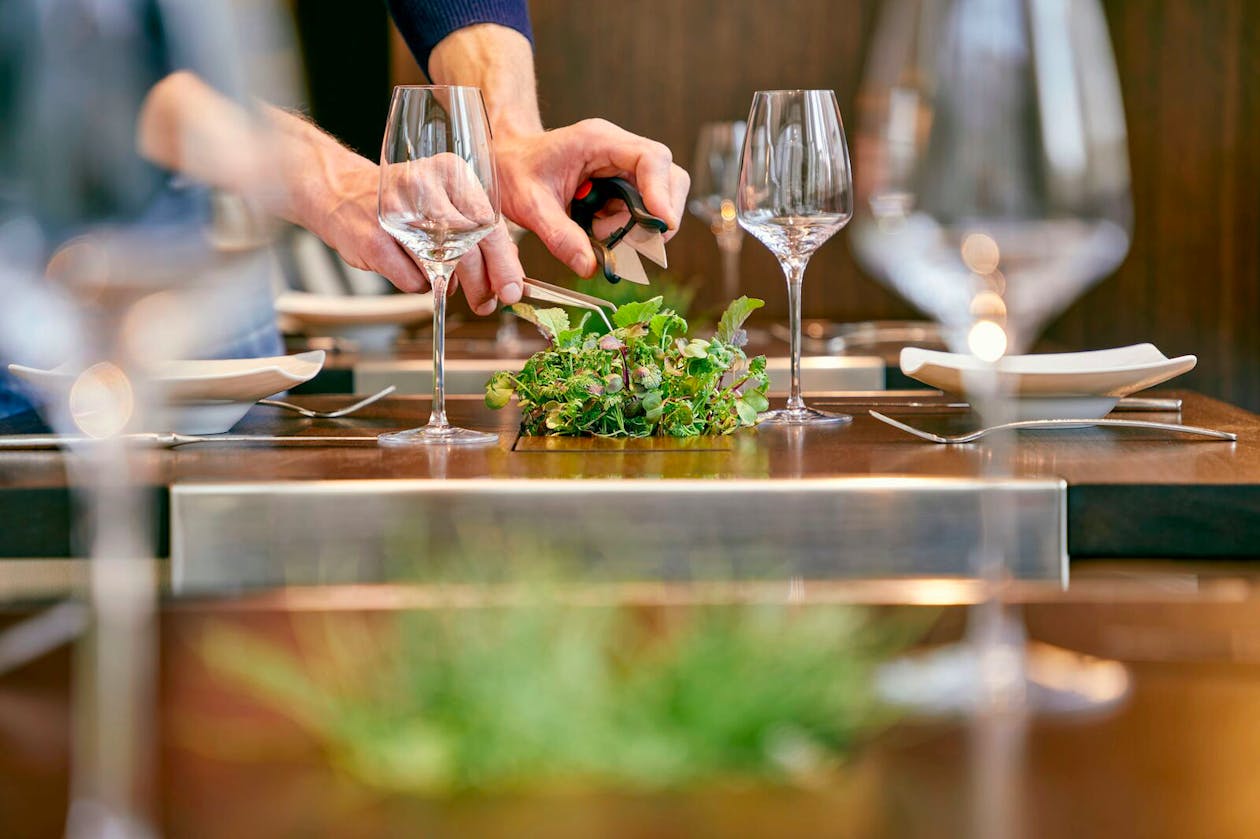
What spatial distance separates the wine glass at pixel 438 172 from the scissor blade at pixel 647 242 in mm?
259

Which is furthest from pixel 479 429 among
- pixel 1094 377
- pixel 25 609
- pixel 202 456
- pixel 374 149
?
pixel 374 149

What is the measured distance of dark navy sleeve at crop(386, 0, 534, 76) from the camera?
1756 millimetres

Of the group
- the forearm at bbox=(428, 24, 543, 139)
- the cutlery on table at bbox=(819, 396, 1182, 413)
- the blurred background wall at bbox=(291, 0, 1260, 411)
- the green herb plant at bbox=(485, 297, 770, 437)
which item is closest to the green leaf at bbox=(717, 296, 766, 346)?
the green herb plant at bbox=(485, 297, 770, 437)

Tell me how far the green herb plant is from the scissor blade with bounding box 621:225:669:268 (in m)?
0.16

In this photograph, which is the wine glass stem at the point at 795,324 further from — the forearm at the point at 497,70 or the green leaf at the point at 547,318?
the forearm at the point at 497,70

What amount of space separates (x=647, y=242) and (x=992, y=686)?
103 cm

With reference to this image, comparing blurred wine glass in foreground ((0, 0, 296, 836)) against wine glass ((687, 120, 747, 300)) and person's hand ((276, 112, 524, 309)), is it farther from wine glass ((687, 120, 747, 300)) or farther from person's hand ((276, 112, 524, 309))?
wine glass ((687, 120, 747, 300))

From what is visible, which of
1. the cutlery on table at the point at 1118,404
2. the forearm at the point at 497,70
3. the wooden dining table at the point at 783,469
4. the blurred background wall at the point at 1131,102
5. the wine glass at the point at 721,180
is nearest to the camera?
the wooden dining table at the point at 783,469

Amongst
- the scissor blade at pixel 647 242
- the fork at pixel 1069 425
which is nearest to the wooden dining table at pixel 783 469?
the fork at pixel 1069 425

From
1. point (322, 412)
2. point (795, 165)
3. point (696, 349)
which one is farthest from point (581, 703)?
point (322, 412)

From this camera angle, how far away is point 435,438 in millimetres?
1167

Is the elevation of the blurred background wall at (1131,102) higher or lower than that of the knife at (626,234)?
higher

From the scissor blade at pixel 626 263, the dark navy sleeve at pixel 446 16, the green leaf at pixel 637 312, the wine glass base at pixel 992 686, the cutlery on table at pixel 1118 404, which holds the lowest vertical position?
the wine glass base at pixel 992 686

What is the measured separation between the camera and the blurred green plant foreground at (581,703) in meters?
0.32
